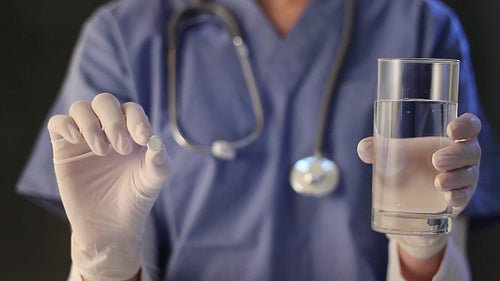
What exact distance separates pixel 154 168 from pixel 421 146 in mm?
199

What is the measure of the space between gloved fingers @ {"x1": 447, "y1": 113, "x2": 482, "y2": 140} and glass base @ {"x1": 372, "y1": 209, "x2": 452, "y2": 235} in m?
0.06

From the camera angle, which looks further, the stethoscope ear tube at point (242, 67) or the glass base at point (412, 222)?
the stethoscope ear tube at point (242, 67)

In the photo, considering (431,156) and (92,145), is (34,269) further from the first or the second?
(431,156)

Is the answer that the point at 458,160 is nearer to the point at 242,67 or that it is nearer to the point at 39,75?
the point at 242,67

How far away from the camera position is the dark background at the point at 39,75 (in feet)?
3.40

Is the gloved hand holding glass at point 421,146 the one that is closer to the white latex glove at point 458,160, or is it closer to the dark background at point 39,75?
the white latex glove at point 458,160

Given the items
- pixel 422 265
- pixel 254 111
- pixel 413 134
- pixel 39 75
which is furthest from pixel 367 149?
pixel 39 75

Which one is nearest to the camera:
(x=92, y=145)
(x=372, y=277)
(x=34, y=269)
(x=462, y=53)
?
(x=92, y=145)

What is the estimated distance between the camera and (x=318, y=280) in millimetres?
668

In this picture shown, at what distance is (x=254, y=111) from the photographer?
787 mm

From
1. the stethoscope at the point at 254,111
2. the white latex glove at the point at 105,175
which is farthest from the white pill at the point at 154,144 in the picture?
the stethoscope at the point at 254,111

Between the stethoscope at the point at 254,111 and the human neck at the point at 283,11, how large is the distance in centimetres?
6

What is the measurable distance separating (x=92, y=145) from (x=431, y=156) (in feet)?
0.82

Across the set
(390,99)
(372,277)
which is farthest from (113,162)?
(372,277)
